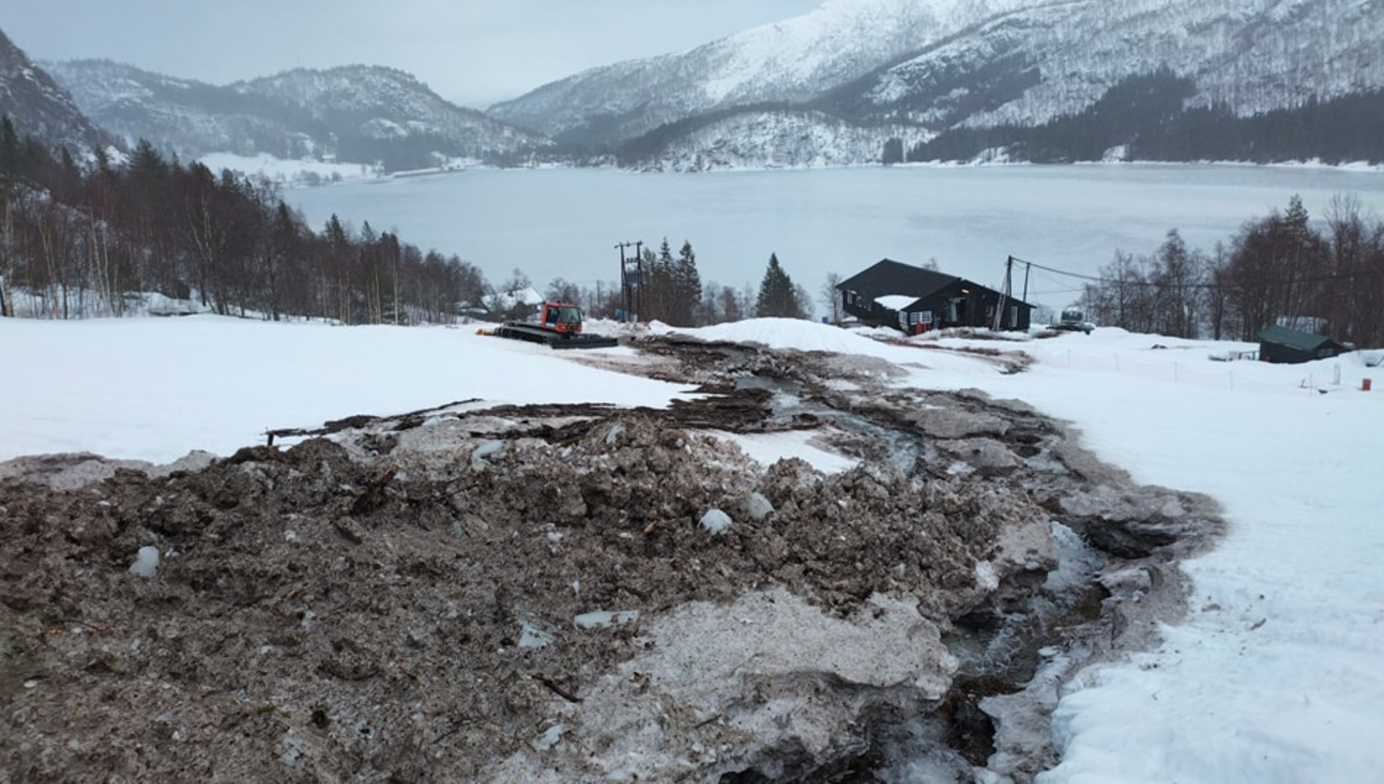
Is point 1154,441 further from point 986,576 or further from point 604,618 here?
point 604,618

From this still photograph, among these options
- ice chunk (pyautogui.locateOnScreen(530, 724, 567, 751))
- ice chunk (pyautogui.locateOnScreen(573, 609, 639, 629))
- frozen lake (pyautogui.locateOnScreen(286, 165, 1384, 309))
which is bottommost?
ice chunk (pyautogui.locateOnScreen(530, 724, 567, 751))

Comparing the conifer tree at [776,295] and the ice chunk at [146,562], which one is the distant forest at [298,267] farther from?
the ice chunk at [146,562]

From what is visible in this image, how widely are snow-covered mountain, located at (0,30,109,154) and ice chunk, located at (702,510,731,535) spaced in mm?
114623

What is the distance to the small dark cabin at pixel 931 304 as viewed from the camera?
5012cm

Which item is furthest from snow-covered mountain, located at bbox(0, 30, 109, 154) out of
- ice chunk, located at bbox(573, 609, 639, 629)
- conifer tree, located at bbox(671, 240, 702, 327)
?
ice chunk, located at bbox(573, 609, 639, 629)

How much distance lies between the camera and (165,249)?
51031 millimetres

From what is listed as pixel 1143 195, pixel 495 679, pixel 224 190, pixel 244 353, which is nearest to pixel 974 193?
pixel 1143 195

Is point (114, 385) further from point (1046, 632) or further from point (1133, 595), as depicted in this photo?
point (1133, 595)

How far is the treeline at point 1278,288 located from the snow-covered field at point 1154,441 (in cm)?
2571

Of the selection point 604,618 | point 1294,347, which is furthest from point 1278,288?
point 604,618

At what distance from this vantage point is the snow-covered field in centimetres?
505

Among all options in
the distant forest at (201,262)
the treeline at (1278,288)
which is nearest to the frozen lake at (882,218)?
the treeline at (1278,288)

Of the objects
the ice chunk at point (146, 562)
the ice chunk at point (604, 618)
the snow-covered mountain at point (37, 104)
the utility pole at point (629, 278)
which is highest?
the snow-covered mountain at point (37, 104)

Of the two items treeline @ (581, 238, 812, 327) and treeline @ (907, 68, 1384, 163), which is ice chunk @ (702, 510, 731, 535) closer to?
treeline @ (581, 238, 812, 327)
